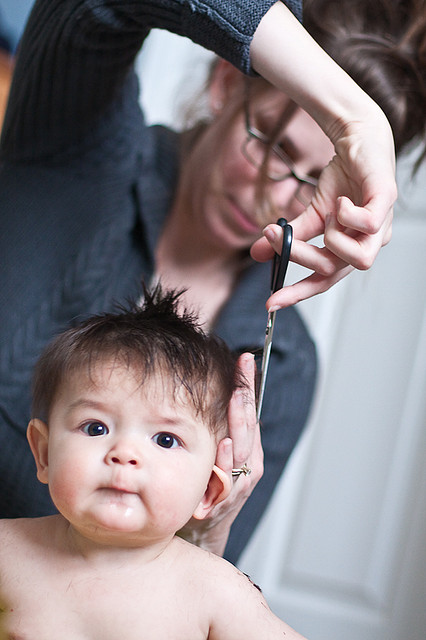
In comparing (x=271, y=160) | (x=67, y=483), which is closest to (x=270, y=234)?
(x=67, y=483)

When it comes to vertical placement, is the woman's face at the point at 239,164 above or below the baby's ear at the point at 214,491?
above

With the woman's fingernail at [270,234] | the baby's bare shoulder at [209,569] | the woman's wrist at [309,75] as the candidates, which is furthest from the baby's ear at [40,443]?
the woman's wrist at [309,75]

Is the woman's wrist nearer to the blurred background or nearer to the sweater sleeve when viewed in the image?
the sweater sleeve

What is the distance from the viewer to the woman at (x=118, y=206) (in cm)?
73

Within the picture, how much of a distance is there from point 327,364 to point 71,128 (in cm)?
117

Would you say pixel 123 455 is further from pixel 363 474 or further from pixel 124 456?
pixel 363 474

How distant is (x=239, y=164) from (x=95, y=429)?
552mm

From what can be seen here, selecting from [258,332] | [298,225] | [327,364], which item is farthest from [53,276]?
[327,364]

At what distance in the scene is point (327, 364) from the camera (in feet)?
6.20

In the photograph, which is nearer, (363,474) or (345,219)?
(345,219)

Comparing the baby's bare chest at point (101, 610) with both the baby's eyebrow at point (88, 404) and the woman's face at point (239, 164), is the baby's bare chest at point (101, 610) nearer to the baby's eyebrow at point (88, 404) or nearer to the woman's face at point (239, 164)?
the baby's eyebrow at point (88, 404)

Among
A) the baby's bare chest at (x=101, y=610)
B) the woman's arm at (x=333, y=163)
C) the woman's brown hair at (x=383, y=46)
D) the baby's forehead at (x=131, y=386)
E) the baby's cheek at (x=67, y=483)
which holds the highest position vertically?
the woman's brown hair at (x=383, y=46)

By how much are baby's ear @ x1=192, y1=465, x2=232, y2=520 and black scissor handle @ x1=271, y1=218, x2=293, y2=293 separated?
16cm

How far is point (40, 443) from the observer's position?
54 cm
